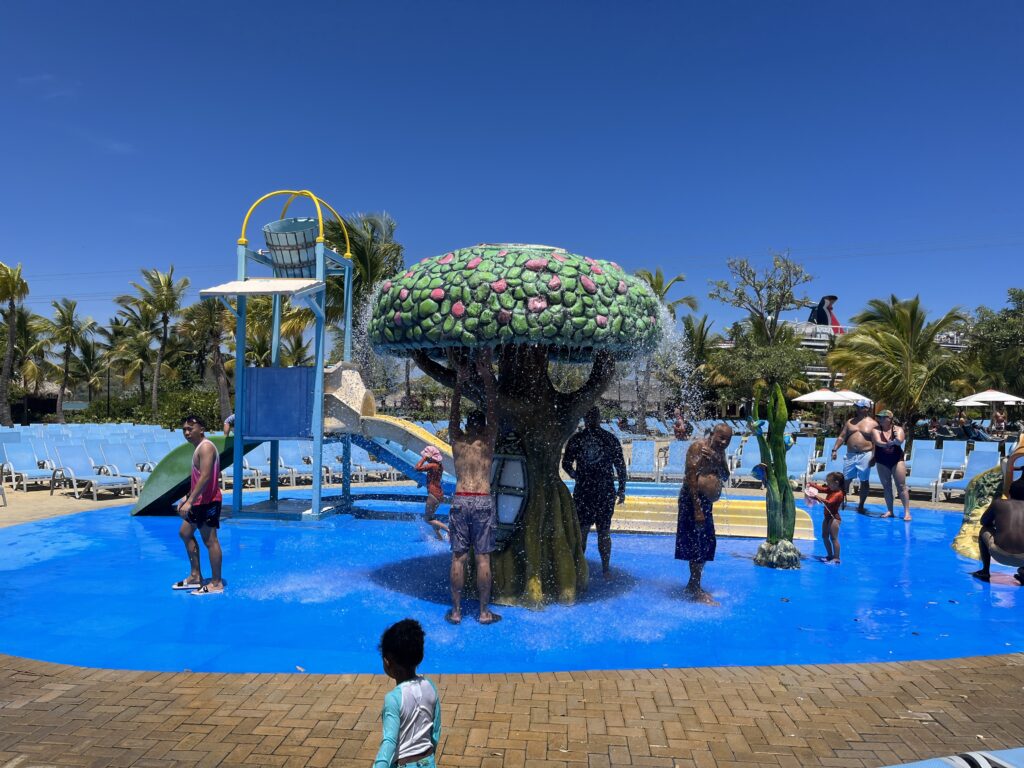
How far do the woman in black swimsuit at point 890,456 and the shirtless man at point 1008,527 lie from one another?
4725mm

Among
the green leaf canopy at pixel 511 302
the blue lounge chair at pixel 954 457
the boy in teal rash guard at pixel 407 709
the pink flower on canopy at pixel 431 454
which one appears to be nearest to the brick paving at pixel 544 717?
the boy in teal rash guard at pixel 407 709

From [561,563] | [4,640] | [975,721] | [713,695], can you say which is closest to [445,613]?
[561,563]

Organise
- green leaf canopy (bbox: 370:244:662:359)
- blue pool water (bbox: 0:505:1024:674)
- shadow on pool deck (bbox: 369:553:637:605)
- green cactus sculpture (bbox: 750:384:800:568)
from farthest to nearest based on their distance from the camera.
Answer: green cactus sculpture (bbox: 750:384:800:568) < shadow on pool deck (bbox: 369:553:637:605) < green leaf canopy (bbox: 370:244:662:359) < blue pool water (bbox: 0:505:1024:674)

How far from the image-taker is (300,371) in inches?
447

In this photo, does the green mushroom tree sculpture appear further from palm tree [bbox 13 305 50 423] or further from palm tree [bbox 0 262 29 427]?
palm tree [bbox 13 305 50 423]

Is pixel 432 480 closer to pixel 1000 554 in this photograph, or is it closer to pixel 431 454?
pixel 431 454

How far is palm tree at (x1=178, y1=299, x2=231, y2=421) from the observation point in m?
29.8

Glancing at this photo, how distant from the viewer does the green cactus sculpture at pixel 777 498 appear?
8.45 m

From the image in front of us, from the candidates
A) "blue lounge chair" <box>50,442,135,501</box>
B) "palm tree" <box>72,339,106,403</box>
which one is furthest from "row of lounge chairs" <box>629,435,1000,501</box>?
"palm tree" <box>72,339,106,403</box>

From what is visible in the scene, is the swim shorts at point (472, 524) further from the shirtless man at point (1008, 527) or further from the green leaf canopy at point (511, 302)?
the shirtless man at point (1008, 527)

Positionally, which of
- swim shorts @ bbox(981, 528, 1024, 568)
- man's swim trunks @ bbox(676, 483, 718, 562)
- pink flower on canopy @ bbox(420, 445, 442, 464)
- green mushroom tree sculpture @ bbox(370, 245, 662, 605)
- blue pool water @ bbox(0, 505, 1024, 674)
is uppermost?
green mushroom tree sculpture @ bbox(370, 245, 662, 605)

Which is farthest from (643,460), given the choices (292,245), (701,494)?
(701,494)

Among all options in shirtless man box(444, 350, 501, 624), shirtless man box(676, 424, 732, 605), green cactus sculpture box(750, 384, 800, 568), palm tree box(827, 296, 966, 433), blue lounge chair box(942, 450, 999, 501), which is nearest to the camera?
shirtless man box(444, 350, 501, 624)

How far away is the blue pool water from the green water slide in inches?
56.6
